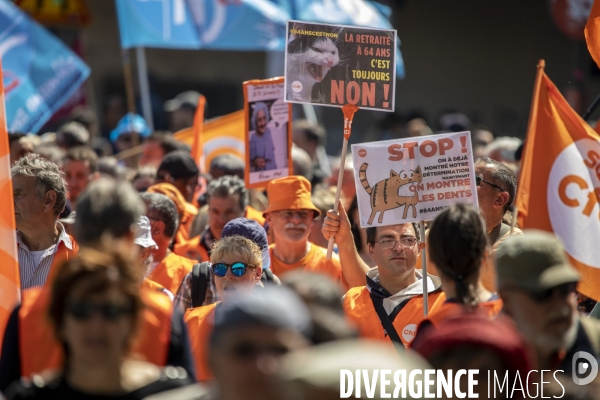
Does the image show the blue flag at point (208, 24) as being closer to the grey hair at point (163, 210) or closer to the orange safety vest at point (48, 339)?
the grey hair at point (163, 210)

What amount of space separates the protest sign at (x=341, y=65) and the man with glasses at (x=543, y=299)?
8.44ft

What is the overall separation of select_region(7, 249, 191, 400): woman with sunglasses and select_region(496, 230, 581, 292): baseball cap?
1.10m

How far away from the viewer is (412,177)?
16.3 ft

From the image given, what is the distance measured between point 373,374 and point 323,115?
13.5 metres

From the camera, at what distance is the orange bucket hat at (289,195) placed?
6.04m

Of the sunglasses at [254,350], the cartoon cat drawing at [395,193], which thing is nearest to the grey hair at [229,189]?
the cartoon cat drawing at [395,193]

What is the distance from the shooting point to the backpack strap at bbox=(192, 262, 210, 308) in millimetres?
5090

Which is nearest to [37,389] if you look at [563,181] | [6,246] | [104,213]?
[104,213]

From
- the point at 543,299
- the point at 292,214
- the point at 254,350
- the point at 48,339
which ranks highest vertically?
the point at 254,350

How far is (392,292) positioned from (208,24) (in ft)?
18.6

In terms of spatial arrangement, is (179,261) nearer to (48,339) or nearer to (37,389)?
(48,339)

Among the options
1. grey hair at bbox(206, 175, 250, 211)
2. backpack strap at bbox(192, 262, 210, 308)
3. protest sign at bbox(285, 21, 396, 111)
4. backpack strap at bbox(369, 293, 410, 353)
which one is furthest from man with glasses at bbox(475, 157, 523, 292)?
grey hair at bbox(206, 175, 250, 211)

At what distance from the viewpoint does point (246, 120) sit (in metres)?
6.87

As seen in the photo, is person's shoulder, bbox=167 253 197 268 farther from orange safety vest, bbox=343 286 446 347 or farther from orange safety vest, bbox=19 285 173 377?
orange safety vest, bbox=19 285 173 377
